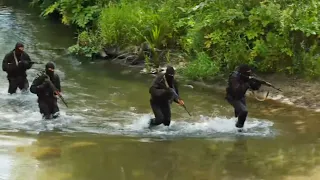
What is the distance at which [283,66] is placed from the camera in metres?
13.3

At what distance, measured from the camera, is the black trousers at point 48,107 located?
35.0ft

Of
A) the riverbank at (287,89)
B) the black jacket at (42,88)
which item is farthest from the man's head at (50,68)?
the riverbank at (287,89)

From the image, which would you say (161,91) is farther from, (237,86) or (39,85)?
(39,85)

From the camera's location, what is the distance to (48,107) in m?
10.8

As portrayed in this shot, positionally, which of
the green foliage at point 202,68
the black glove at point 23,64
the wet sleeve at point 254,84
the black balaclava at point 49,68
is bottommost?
the green foliage at point 202,68

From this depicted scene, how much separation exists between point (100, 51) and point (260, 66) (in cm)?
605

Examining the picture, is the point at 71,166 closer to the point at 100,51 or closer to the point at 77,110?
the point at 77,110

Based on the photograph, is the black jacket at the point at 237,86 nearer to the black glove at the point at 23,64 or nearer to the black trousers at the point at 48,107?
the black trousers at the point at 48,107

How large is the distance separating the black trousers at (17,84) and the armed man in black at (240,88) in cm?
556

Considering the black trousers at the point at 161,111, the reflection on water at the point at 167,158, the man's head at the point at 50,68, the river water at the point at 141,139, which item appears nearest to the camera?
the reflection on water at the point at 167,158

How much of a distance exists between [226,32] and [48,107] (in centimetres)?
556

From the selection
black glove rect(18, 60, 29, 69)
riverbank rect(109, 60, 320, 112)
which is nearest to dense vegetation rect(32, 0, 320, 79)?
riverbank rect(109, 60, 320, 112)

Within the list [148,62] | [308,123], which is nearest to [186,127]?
[308,123]

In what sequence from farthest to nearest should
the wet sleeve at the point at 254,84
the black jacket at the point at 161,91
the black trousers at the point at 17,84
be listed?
the black trousers at the point at 17,84
the wet sleeve at the point at 254,84
the black jacket at the point at 161,91
